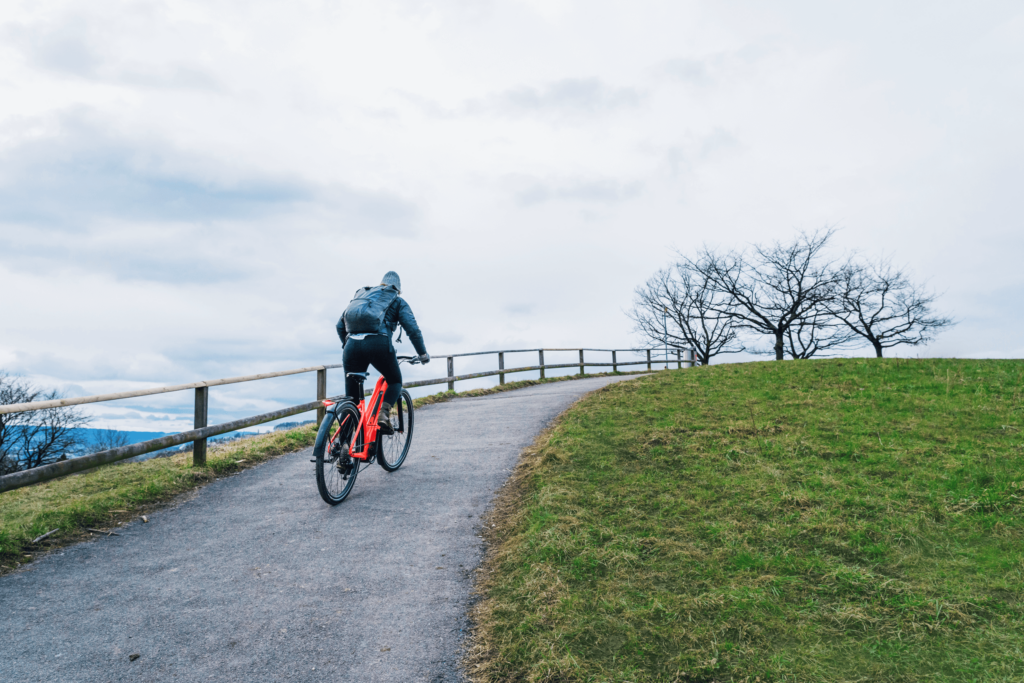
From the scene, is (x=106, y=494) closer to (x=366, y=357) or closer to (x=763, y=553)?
(x=366, y=357)

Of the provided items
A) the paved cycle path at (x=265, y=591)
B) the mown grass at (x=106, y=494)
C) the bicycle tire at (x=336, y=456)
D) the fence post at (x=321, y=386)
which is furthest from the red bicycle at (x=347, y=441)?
the fence post at (x=321, y=386)

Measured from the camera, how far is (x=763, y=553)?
4879 mm

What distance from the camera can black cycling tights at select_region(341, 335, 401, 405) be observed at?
268 inches

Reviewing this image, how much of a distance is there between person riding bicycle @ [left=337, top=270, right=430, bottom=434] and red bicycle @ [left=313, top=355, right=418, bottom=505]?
11cm

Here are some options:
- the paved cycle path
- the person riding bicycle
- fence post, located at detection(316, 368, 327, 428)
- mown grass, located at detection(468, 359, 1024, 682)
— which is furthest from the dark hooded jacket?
fence post, located at detection(316, 368, 327, 428)

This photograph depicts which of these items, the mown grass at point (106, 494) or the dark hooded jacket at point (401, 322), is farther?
the dark hooded jacket at point (401, 322)

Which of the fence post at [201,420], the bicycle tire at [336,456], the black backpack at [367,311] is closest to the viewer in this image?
the bicycle tire at [336,456]

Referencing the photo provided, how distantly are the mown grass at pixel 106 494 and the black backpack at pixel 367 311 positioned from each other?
2.97m

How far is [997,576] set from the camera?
4.47 metres

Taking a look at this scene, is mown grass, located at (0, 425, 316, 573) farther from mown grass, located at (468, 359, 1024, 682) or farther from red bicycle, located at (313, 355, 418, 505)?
mown grass, located at (468, 359, 1024, 682)

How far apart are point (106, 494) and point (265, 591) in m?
3.42

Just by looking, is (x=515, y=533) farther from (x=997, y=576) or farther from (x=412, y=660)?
(x=997, y=576)

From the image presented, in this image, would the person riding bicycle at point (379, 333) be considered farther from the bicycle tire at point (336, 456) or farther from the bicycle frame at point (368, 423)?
the bicycle tire at point (336, 456)

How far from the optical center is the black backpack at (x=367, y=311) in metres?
6.68
